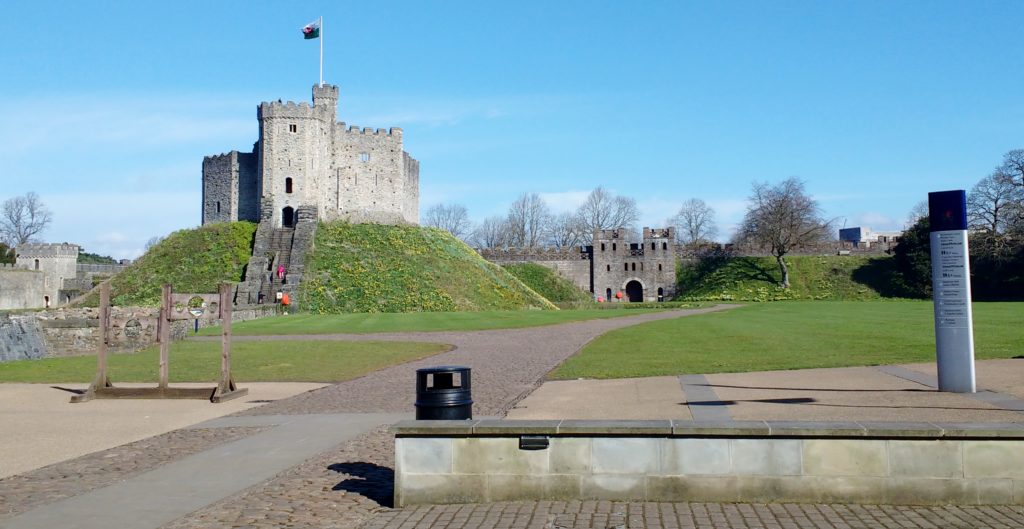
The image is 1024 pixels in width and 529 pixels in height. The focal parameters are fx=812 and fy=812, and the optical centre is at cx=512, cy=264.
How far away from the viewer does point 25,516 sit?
24.6 feet

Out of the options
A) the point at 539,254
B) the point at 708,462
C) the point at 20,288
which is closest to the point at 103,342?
the point at 708,462

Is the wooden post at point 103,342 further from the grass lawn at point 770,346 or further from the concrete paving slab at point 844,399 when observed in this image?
the concrete paving slab at point 844,399

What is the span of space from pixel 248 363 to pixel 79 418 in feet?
26.9

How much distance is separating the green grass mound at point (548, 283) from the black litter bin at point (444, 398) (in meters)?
60.5

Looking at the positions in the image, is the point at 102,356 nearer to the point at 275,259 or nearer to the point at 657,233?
the point at 275,259

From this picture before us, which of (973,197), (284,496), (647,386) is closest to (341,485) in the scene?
(284,496)

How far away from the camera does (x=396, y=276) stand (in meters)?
52.9

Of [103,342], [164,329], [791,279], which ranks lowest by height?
[103,342]

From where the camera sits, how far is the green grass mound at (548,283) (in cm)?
7169

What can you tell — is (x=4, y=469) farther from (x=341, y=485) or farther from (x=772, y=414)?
(x=772, y=414)

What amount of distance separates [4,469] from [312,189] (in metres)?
50.1

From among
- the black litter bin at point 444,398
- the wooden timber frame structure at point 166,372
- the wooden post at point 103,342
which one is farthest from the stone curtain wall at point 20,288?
the black litter bin at point 444,398

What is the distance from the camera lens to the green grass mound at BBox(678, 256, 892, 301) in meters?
69.8

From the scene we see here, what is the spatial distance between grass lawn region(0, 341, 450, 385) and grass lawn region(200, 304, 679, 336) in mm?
6268
